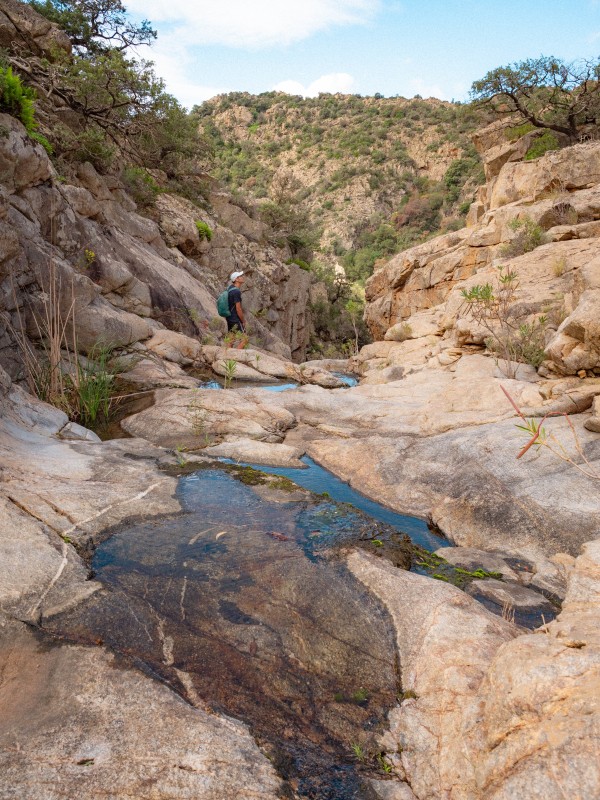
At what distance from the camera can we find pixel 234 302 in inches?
508

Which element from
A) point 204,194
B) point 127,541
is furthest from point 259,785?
point 204,194

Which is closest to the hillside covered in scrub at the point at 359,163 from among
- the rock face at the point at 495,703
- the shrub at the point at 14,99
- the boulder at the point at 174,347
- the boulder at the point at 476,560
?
the boulder at the point at 174,347

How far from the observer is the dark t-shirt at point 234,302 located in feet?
41.7

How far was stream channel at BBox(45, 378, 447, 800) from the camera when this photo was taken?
2508 mm

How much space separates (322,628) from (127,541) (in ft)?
5.77

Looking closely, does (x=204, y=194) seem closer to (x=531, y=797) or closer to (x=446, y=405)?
(x=446, y=405)

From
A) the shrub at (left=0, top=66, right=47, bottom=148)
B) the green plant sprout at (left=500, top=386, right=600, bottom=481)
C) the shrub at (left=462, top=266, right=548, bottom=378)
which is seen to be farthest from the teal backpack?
the green plant sprout at (left=500, top=386, right=600, bottom=481)

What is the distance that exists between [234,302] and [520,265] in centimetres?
774

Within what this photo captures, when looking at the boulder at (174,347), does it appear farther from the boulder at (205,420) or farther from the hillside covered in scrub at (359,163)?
the hillside covered in scrub at (359,163)

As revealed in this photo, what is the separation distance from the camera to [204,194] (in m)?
23.1

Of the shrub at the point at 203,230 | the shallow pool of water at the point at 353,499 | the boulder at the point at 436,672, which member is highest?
the shrub at the point at 203,230

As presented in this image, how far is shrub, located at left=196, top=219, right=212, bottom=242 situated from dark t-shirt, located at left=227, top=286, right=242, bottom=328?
8512 mm

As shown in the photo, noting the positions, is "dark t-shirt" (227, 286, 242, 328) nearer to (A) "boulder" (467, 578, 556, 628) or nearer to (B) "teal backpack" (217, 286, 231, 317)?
(B) "teal backpack" (217, 286, 231, 317)

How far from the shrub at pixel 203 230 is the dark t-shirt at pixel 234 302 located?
27.9ft
